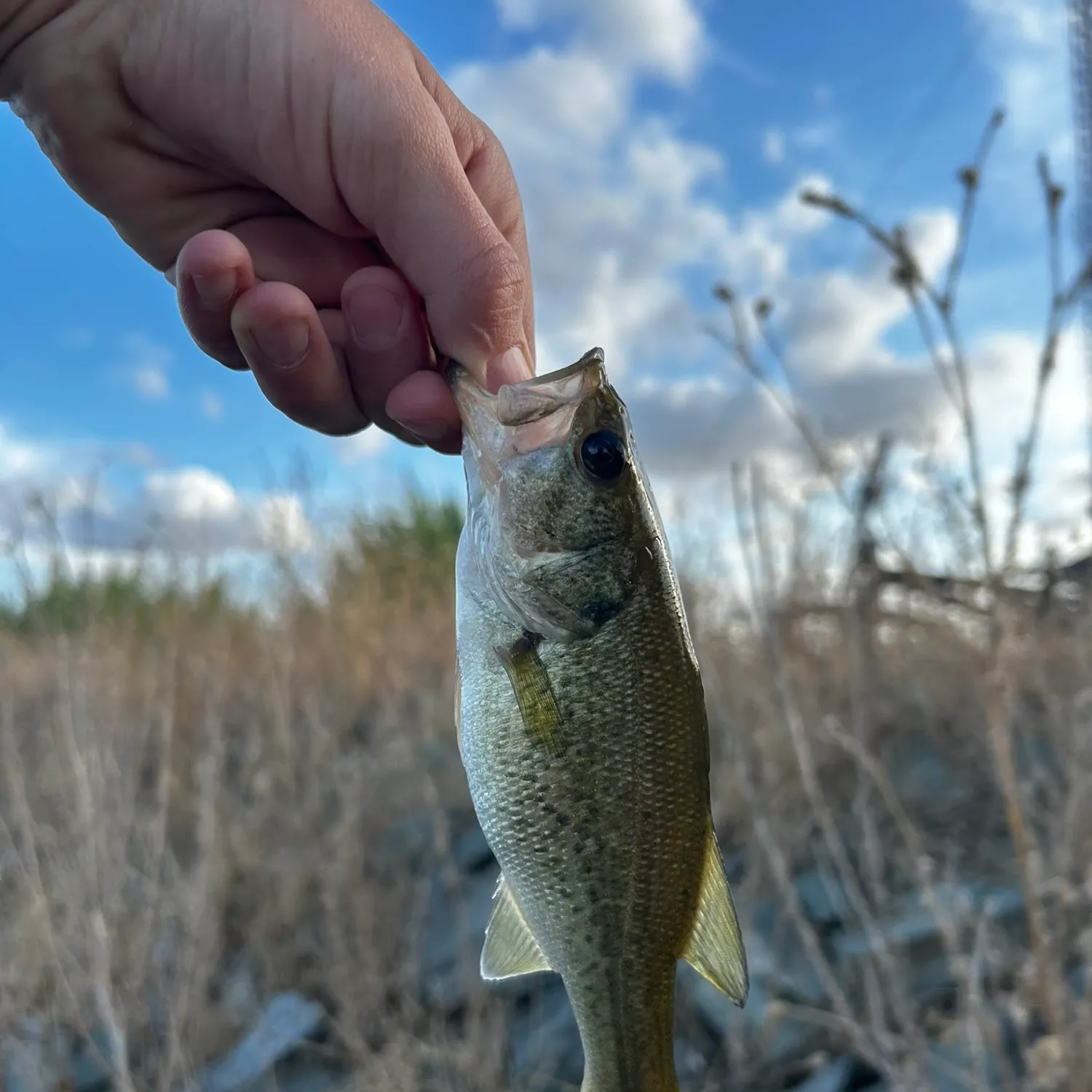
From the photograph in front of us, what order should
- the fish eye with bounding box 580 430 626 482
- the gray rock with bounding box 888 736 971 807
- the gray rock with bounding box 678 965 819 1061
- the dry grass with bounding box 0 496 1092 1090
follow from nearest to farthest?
the fish eye with bounding box 580 430 626 482 < the dry grass with bounding box 0 496 1092 1090 < the gray rock with bounding box 678 965 819 1061 < the gray rock with bounding box 888 736 971 807

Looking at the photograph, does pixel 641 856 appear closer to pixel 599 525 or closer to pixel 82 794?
pixel 599 525

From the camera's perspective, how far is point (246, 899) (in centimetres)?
439

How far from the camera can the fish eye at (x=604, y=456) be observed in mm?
1391

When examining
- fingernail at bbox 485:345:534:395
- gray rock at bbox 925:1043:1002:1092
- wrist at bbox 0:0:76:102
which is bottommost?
gray rock at bbox 925:1043:1002:1092

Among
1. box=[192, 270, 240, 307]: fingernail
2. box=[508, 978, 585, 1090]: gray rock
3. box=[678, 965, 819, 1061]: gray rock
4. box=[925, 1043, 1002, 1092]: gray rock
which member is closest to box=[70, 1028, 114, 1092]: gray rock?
box=[508, 978, 585, 1090]: gray rock

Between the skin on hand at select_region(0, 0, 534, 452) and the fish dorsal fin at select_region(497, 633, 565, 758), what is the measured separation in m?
0.51

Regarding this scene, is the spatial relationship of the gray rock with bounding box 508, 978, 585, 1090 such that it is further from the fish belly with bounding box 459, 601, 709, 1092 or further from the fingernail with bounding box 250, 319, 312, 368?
the fingernail with bounding box 250, 319, 312, 368

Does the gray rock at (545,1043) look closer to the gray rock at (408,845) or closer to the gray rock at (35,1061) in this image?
the gray rock at (408,845)

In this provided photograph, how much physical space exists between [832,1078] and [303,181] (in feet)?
Result: 10.3

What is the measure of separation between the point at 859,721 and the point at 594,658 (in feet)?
7.94

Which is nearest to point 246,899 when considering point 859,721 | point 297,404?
point 859,721

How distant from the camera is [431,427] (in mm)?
1594

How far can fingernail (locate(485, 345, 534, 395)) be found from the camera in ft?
5.04

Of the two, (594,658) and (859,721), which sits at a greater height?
(594,658)
